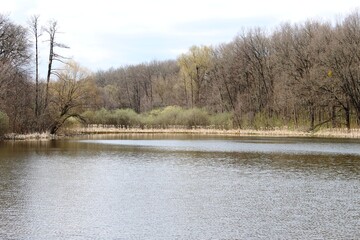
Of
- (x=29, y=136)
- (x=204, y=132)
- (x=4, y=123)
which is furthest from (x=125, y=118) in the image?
(x=4, y=123)

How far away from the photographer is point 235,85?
236ft

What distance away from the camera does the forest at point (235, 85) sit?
1893 inches

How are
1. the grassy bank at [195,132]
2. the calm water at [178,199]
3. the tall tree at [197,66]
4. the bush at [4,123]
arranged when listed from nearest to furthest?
1. the calm water at [178,199]
2. the bush at [4,123]
3. the grassy bank at [195,132]
4. the tall tree at [197,66]

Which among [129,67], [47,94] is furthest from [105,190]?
[129,67]

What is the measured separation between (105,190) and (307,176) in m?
8.20

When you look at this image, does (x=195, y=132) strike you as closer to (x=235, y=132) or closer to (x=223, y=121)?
(x=223, y=121)

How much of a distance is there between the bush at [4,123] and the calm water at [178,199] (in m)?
16.3

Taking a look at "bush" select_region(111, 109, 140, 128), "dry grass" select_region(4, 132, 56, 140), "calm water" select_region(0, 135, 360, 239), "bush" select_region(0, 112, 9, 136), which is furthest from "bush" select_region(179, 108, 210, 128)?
"calm water" select_region(0, 135, 360, 239)

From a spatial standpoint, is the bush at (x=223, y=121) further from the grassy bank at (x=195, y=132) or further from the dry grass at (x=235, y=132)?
the dry grass at (x=235, y=132)

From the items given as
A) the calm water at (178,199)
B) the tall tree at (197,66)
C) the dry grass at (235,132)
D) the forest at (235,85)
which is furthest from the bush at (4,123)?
the tall tree at (197,66)

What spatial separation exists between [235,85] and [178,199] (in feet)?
191

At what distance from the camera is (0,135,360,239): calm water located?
1098cm

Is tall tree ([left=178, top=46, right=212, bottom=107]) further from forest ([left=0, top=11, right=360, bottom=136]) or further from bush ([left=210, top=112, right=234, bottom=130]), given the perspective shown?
bush ([left=210, top=112, right=234, bottom=130])

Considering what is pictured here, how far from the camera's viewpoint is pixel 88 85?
54.9 m
